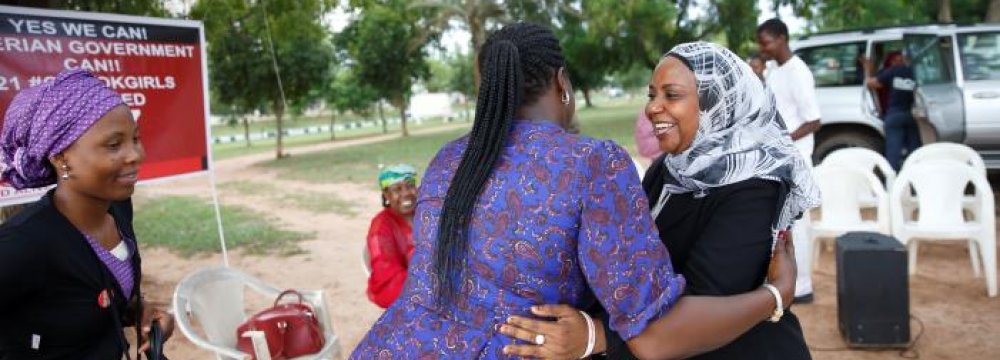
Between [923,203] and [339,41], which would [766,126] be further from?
[339,41]

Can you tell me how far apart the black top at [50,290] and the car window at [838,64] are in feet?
27.1

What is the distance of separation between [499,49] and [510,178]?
27 cm

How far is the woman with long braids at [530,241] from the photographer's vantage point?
1.30m

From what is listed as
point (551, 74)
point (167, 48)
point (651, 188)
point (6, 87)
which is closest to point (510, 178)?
point (551, 74)

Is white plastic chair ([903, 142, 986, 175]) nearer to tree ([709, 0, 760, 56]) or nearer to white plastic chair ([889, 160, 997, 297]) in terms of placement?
white plastic chair ([889, 160, 997, 297])

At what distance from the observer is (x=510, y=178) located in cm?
134

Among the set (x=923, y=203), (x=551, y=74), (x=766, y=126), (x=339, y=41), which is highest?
(x=339, y=41)

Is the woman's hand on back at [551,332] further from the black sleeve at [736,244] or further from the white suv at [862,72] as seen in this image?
the white suv at [862,72]

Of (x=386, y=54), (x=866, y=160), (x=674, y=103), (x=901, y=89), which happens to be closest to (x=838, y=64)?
(x=901, y=89)

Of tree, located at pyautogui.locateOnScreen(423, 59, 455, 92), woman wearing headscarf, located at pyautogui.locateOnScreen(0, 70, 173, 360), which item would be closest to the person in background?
woman wearing headscarf, located at pyautogui.locateOnScreen(0, 70, 173, 360)

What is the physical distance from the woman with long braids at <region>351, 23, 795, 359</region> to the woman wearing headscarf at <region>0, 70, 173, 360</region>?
796 millimetres

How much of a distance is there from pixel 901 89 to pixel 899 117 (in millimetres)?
281

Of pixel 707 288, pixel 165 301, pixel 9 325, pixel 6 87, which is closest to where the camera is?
pixel 707 288

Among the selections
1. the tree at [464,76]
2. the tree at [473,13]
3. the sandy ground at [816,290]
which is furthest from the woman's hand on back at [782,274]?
the tree at [464,76]
